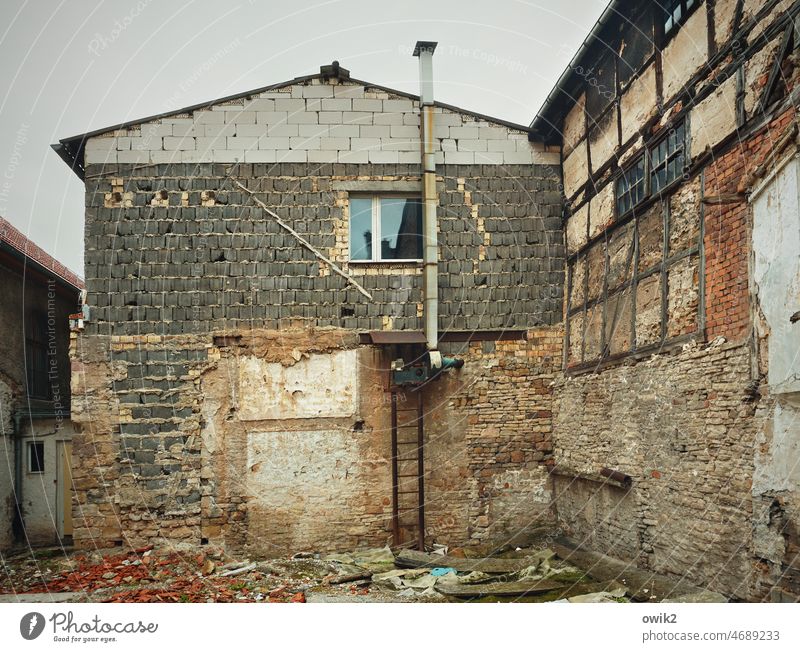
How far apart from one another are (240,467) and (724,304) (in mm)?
6207

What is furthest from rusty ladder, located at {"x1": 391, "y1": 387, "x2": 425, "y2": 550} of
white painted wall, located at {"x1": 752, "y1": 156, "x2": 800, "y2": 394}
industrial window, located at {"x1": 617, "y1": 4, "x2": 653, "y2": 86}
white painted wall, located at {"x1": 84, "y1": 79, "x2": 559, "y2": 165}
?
white painted wall, located at {"x1": 752, "y1": 156, "x2": 800, "y2": 394}

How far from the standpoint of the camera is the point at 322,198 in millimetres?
9250

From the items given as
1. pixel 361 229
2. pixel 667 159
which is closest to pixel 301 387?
pixel 361 229

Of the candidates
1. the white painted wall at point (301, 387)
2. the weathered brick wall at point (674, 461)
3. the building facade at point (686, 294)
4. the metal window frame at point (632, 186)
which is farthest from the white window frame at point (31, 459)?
the metal window frame at point (632, 186)

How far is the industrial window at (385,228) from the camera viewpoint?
30.6ft

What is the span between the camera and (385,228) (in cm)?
939

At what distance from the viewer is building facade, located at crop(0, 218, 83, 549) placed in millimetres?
10047

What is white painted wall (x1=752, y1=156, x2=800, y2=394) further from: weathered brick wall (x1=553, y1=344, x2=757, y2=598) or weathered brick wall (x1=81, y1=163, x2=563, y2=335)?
weathered brick wall (x1=81, y1=163, x2=563, y2=335)

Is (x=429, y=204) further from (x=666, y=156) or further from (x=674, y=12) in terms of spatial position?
(x=674, y=12)

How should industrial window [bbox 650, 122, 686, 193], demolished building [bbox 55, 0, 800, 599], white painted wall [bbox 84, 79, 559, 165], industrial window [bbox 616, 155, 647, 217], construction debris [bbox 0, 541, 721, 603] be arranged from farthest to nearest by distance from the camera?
white painted wall [bbox 84, 79, 559, 165]
demolished building [bbox 55, 0, 800, 599]
industrial window [bbox 616, 155, 647, 217]
construction debris [bbox 0, 541, 721, 603]
industrial window [bbox 650, 122, 686, 193]

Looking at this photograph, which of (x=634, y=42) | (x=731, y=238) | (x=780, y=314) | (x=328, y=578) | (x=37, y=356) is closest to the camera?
(x=780, y=314)

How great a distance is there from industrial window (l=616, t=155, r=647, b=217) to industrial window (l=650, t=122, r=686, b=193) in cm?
22

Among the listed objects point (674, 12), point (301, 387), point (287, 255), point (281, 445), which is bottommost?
point (281, 445)

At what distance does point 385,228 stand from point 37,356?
612cm
